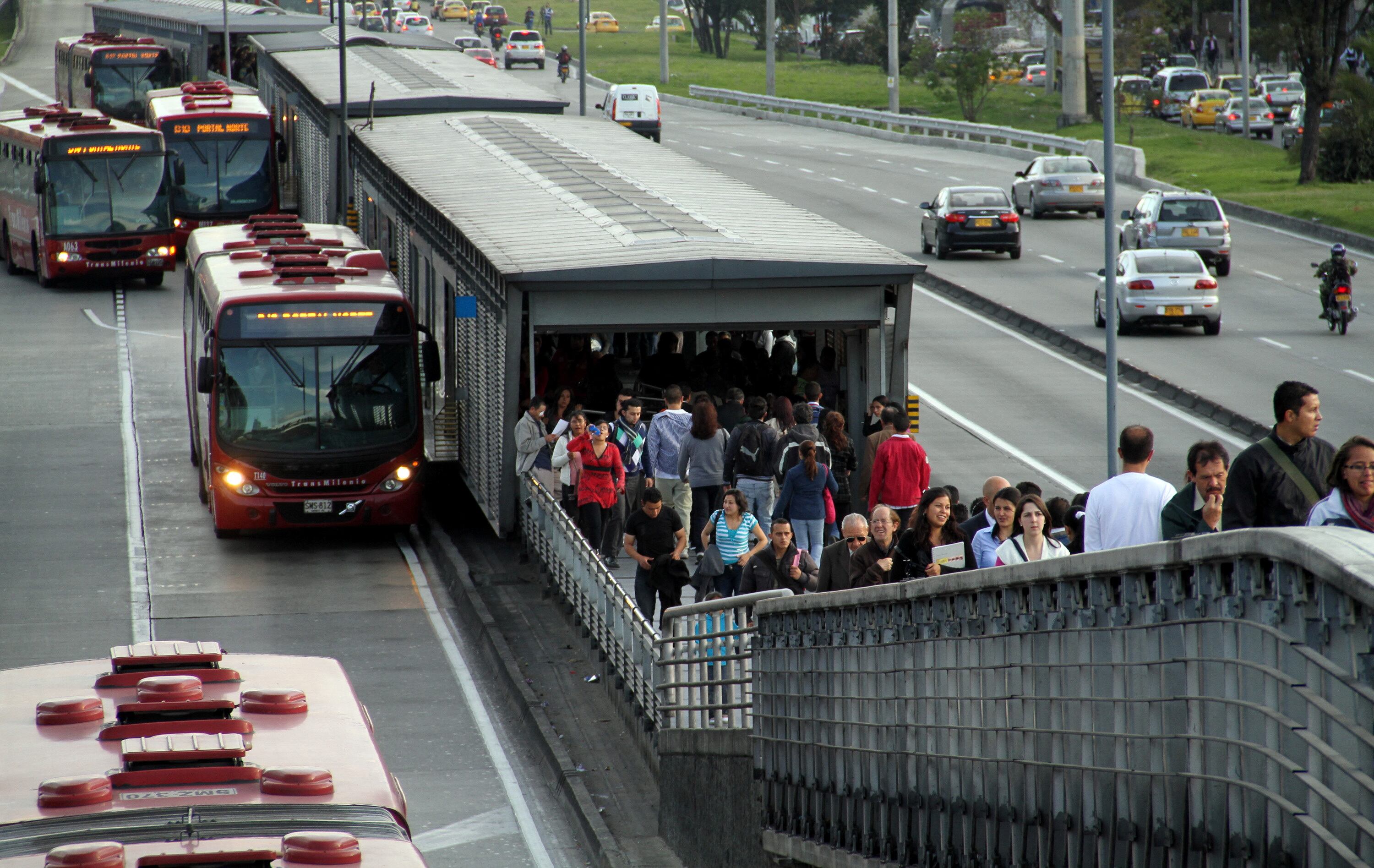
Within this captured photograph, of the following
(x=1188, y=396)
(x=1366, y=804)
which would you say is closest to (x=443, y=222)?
(x=1188, y=396)

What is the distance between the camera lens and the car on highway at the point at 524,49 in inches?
3649

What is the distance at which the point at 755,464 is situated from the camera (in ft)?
54.3

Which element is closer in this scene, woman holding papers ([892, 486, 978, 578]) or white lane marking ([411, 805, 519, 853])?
→ woman holding papers ([892, 486, 978, 578])

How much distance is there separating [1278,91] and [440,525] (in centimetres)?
6138

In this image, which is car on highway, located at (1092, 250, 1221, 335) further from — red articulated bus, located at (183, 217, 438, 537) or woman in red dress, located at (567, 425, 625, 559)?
woman in red dress, located at (567, 425, 625, 559)

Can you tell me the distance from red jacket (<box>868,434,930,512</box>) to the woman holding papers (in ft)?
13.0

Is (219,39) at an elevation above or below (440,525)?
above

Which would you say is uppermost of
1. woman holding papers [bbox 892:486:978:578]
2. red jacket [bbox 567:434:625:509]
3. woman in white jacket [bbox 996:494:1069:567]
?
woman in white jacket [bbox 996:494:1069:567]

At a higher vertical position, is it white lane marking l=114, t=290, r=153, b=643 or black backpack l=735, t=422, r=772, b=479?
Result: black backpack l=735, t=422, r=772, b=479

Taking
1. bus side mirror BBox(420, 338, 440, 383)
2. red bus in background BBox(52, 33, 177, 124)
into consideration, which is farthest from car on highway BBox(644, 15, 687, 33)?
bus side mirror BBox(420, 338, 440, 383)

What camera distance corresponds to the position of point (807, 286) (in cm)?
1770

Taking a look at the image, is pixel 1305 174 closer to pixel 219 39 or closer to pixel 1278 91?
pixel 1278 91

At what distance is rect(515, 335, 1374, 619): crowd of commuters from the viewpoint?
813 centimetres

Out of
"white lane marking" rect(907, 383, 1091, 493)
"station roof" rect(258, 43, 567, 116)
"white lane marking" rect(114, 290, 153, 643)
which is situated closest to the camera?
"white lane marking" rect(114, 290, 153, 643)
